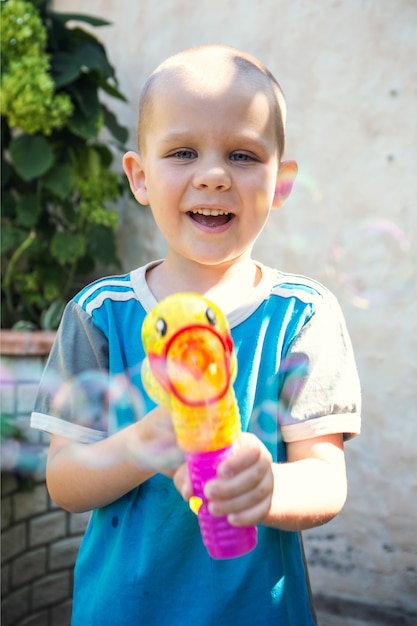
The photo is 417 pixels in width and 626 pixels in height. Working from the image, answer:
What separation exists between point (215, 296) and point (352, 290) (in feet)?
4.77

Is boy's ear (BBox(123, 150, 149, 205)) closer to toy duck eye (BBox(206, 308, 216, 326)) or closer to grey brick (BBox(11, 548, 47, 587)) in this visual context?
toy duck eye (BBox(206, 308, 216, 326))

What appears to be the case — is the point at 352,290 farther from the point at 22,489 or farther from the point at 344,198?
the point at 22,489

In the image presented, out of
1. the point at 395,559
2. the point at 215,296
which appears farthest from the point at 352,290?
the point at 215,296

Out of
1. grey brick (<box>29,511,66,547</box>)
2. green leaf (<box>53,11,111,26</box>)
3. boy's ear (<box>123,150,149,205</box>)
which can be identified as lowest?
grey brick (<box>29,511,66,547</box>)

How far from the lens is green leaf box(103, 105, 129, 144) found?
9.44ft

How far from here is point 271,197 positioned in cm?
107

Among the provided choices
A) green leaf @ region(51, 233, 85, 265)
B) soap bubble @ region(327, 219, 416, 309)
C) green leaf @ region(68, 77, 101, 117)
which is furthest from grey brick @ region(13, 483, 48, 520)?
green leaf @ region(68, 77, 101, 117)

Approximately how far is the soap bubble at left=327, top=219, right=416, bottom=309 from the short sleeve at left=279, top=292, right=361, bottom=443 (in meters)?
1.35

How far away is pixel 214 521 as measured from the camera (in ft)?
2.44

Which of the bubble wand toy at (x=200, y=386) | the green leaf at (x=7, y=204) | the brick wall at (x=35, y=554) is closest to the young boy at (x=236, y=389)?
the bubble wand toy at (x=200, y=386)

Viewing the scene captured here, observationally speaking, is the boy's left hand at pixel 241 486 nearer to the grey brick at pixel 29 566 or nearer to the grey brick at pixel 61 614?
the grey brick at pixel 29 566

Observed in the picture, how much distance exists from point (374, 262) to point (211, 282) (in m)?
1.38

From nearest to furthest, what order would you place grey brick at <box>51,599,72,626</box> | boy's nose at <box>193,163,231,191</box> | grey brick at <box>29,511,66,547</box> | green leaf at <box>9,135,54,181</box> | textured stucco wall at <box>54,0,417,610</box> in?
boy's nose at <box>193,163,231,191</box> → textured stucco wall at <box>54,0,417,610</box> → grey brick at <box>29,511,66,547</box> → grey brick at <box>51,599,72,626</box> → green leaf at <box>9,135,54,181</box>

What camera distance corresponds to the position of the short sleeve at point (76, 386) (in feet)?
3.49
